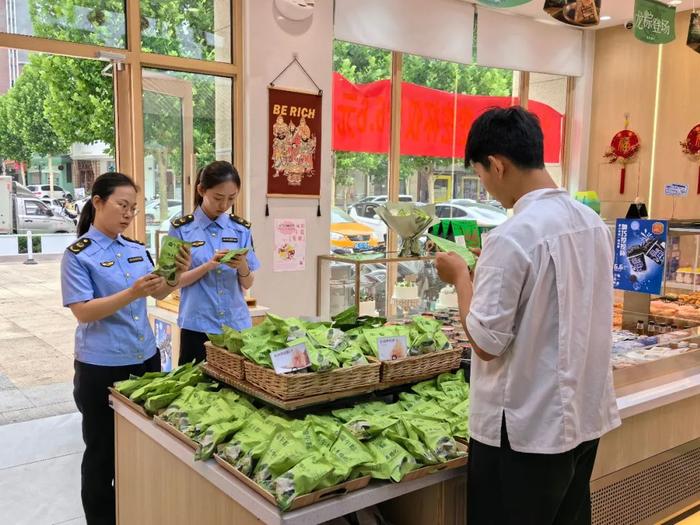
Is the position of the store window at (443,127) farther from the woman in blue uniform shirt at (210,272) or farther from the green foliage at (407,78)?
the woman in blue uniform shirt at (210,272)

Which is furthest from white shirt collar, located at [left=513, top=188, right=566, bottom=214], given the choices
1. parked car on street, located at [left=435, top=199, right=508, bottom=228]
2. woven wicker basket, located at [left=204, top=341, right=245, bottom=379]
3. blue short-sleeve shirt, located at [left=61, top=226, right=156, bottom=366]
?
parked car on street, located at [left=435, top=199, right=508, bottom=228]

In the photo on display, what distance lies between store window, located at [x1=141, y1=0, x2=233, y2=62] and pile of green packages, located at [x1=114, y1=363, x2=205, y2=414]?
9.65 ft

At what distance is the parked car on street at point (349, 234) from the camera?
5.63m

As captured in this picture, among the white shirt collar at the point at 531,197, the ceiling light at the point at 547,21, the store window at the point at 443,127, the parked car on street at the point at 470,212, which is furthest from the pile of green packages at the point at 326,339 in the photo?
the ceiling light at the point at 547,21

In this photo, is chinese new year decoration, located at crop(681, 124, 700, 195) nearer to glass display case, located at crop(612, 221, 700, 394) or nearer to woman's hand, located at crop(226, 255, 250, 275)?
glass display case, located at crop(612, 221, 700, 394)

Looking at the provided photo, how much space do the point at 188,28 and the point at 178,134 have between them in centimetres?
77

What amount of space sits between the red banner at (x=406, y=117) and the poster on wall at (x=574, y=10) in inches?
71.2

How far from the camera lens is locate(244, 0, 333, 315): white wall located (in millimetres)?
4730

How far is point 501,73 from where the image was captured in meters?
6.78

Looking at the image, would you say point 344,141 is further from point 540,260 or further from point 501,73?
point 540,260

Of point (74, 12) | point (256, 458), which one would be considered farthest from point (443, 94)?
point (256, 458)

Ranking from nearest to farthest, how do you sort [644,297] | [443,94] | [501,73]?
[644,297] < [443,94] < [501,73]

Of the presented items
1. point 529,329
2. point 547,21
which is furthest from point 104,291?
point 547,21

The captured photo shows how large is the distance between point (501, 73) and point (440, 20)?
1.15 meters
